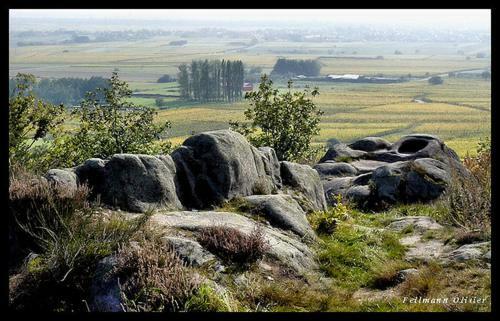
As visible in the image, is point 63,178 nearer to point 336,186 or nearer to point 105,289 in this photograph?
point 105,289

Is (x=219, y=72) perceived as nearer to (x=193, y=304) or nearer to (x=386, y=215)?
(x=386, y=215)

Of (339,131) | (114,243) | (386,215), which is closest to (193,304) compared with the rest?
(114,243)

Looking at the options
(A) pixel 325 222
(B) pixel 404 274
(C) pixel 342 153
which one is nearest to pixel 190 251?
(B) pixel 404 274

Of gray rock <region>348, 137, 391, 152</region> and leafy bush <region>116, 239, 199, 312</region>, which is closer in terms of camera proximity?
leafy bush <region>116, 239, 199, 312</region>

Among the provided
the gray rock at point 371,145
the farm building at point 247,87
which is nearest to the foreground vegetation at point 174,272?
the gray rock at point 371,145

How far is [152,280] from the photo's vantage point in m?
9.84

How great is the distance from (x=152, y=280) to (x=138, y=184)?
5.83m

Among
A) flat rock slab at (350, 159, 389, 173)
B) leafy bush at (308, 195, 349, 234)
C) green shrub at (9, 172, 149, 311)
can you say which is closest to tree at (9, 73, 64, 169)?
green shrub at (9, 172, 149, 311)

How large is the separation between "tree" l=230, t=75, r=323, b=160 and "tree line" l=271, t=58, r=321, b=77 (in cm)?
13010

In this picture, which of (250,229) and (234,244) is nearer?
(234,244)

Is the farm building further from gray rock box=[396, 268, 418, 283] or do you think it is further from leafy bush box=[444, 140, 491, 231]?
gray rock box=[396, 268, 418, 283]

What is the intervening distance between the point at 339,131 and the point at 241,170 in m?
92.9

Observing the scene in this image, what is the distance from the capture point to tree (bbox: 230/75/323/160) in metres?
40.8

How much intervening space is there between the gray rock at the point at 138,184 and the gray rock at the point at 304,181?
6580 millimetres
